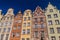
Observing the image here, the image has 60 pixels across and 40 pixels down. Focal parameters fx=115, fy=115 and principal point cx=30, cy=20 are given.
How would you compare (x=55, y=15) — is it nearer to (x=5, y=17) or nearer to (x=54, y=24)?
(x=54, y=24)

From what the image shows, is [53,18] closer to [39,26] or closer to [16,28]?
[39,26]

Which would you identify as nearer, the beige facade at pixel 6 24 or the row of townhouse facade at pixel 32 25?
the row of townhouse facade at pixel 32 25

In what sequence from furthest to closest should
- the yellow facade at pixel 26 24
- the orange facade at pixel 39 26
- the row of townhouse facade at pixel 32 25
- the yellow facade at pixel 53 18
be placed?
the yellow facade at pixel 26 24, the row of townhouse facade at pixel 32 25, the orange facade at pixel 39 26, the yellow facade at pixel 53 18

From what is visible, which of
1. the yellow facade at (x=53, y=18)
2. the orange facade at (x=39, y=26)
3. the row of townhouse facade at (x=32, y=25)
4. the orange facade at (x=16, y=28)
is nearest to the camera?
the yellow facade at (x=53, y=18)

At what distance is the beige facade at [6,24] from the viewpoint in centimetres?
2147

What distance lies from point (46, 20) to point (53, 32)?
111 inches

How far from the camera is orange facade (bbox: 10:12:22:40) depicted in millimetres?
20875

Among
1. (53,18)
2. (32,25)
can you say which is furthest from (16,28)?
(53,18)

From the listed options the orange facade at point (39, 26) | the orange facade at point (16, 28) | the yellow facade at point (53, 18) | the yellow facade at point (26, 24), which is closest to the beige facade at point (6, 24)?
the orange facade at point (16, 28)

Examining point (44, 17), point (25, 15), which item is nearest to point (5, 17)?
point (25, 15)

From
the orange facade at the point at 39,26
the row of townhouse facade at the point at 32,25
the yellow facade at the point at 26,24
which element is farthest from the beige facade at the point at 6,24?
the orange facade at the point at 39,26

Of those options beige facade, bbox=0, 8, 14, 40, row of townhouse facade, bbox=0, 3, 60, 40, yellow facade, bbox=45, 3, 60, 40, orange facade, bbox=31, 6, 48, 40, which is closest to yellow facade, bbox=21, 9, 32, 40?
row of townhouse facade, bbox=0, 3, 60, 40

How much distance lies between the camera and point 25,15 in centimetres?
2342

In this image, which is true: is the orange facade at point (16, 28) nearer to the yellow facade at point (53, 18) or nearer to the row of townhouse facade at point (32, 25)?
the row of townhouse facade at point (32, 25)
